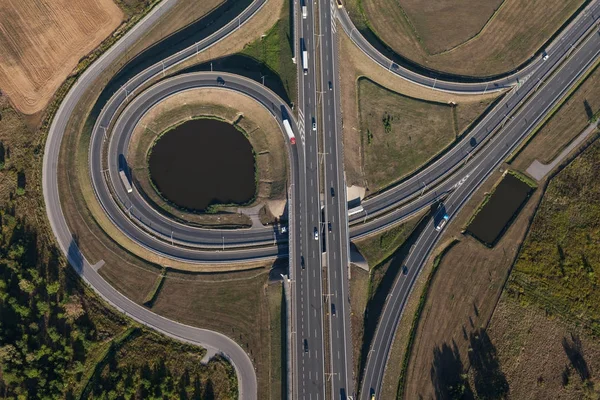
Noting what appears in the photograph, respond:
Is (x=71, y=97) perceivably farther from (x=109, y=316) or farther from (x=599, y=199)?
(x=599, y=199)

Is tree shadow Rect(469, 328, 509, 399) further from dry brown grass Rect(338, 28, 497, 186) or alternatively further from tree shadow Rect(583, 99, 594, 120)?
tree shadow Rect(583, 99, 594, 120)

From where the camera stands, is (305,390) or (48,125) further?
(48,125)

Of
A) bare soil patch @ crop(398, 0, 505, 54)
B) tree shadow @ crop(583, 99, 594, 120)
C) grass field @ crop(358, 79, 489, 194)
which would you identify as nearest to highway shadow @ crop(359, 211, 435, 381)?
grass field @ crop(358, 79, 489, 194)

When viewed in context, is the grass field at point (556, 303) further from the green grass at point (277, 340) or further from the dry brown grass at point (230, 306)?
the dry brown grass at point (230, 306)

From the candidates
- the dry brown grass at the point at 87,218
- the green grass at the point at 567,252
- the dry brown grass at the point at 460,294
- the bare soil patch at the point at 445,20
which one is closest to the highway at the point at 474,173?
the dry brown grass at the point at 460,294

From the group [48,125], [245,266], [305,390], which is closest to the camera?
[305,390]

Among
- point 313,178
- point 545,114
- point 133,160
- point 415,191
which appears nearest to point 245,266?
point 313,178
